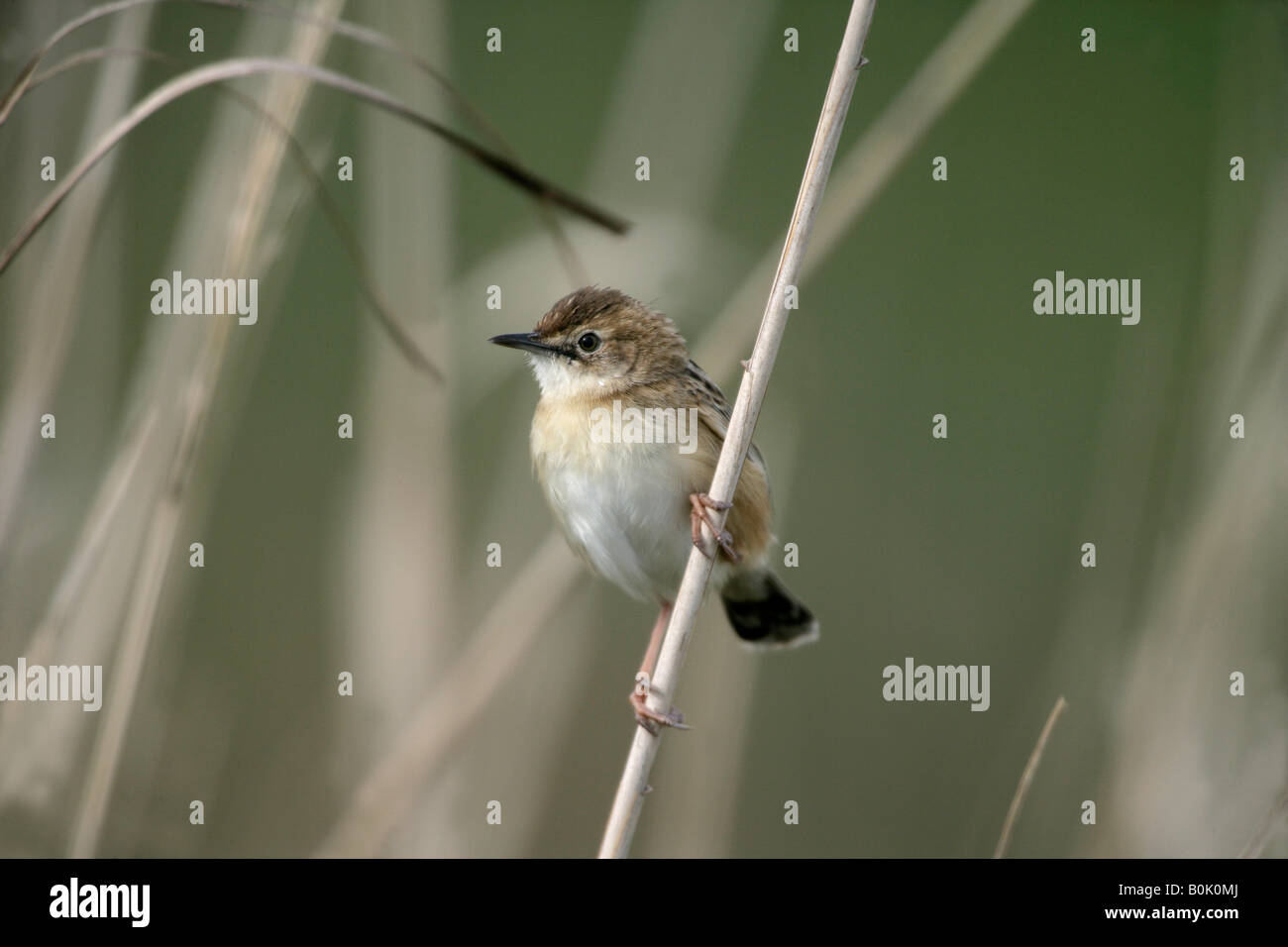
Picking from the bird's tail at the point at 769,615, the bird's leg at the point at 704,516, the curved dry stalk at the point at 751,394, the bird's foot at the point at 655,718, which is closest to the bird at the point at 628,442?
the bird's leg at the point at 704,516

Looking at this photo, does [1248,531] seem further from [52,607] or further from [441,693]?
[52,607]

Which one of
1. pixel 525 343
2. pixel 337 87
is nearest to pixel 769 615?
pixel 525 343

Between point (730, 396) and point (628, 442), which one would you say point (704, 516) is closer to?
point (628, 442)

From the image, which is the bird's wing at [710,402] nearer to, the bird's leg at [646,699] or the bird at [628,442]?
the bird at [628,442]

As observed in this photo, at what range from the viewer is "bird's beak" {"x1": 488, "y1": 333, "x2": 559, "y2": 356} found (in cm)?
382

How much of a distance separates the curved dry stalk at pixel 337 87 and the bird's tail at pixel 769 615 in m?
2.54

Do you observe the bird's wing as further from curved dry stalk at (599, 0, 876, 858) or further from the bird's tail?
curved dry stalk at (599, 0, 876, 858)

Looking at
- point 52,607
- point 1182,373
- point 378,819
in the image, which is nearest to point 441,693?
point 378,819

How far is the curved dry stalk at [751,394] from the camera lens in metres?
2.52

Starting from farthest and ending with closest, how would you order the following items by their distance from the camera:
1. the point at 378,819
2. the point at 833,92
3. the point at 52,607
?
the point at 378,819 < the point at 52,607 < the point at 833,92

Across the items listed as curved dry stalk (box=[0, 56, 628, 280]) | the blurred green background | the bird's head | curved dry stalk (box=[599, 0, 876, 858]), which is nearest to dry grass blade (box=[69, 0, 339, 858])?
the blurred green background

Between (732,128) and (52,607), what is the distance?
9.66 ft

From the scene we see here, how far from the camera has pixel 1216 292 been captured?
4.10m

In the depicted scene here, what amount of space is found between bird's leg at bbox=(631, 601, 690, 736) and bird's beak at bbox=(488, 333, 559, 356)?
46.3 inches
